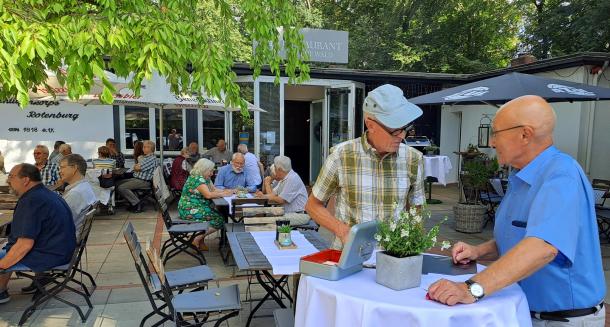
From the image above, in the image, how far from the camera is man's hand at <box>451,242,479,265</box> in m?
2.04

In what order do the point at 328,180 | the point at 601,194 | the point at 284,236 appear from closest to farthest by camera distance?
1. the point at 328,180
2. the point at 284,236
3. the point at 601,194

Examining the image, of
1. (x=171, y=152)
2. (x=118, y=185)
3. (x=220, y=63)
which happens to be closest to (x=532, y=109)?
(x=220, y=63)

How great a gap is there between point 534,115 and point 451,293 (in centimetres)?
74

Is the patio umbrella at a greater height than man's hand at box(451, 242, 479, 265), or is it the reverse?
the patio umbrella

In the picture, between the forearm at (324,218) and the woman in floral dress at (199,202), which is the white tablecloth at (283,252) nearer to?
the forearm at (324,218)

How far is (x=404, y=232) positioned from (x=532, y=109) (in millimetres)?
672

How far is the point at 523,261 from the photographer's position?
1.52 metres

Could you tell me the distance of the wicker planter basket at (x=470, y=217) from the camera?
22.8 ft

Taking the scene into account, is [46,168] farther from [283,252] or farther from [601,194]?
[601,194]

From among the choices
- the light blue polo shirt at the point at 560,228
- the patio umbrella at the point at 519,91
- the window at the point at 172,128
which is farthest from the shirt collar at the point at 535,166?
the window at the point at 172,128

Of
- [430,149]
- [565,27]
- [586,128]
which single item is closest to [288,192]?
[430,149]

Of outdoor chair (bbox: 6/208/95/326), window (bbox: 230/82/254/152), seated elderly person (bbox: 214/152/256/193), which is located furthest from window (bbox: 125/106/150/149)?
outdoor chair (bbox: 6/208/95/326)

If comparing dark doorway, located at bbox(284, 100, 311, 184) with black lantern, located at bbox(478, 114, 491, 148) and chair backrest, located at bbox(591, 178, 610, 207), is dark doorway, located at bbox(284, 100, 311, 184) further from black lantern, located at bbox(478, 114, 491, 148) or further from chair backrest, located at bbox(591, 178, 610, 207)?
chair backrest, located at bbox(591, 178, 610, 207)

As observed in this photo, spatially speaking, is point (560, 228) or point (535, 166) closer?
point (560, 228)
